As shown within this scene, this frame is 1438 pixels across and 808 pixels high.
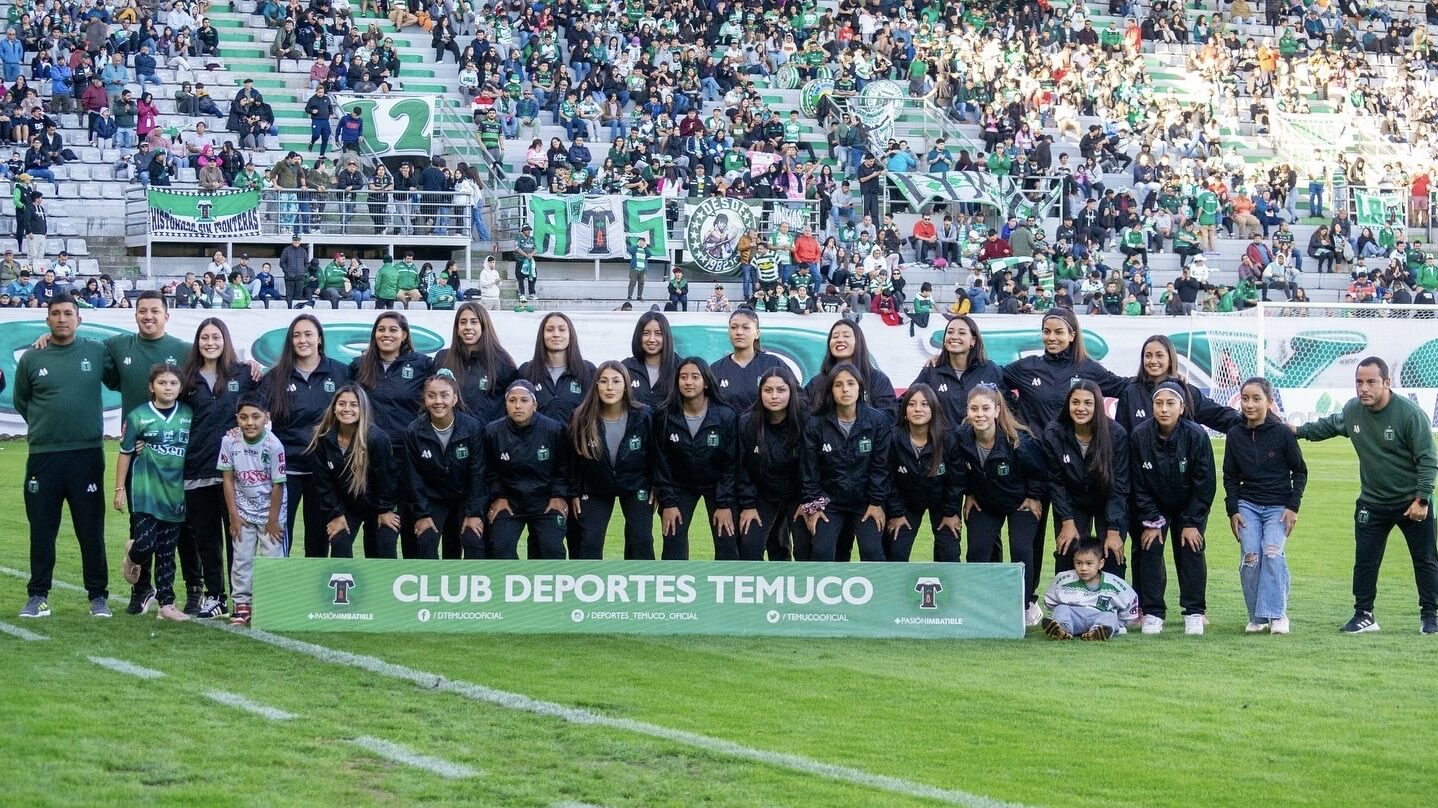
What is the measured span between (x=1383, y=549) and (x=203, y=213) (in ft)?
76.1

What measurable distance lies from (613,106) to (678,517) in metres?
25.9

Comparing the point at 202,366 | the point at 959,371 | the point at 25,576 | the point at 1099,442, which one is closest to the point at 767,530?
the point at 959,371

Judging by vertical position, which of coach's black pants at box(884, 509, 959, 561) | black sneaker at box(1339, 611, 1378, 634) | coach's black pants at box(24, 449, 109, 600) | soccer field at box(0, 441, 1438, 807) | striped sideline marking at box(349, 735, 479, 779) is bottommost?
black sneaker at box(1339, 611, 1378, 634)

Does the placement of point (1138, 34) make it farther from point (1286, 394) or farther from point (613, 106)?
point (1286, 394)

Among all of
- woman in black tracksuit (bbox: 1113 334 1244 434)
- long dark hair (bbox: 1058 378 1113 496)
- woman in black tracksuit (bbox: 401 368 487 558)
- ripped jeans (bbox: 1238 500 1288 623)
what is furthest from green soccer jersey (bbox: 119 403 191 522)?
ripped jeans (bbox: 1238 500 1288 623)

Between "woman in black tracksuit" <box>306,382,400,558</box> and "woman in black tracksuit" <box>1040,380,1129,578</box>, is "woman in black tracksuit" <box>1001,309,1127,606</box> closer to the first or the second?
"woman in black tracksuit" <box>1040,380,1129,578</box>

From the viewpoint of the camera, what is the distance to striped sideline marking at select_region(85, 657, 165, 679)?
8562 mm

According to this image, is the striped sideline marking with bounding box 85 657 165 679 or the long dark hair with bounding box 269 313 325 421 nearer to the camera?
the striped sideline marking with bounding box 85 657 165 679

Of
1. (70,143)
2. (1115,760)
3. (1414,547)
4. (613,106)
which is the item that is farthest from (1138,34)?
(1115,760)

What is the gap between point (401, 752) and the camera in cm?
706

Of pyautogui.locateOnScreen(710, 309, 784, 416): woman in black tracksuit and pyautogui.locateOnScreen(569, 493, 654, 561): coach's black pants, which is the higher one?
pyautogui.locateOnScreen(710, 309, 784, 416): woman in black tracksuit

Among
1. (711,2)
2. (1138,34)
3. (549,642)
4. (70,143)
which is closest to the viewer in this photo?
(549,642)

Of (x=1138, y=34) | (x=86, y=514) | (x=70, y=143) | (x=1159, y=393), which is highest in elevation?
(x=1138, y=34)

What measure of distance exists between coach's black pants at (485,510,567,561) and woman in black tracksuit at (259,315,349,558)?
1.01 m
